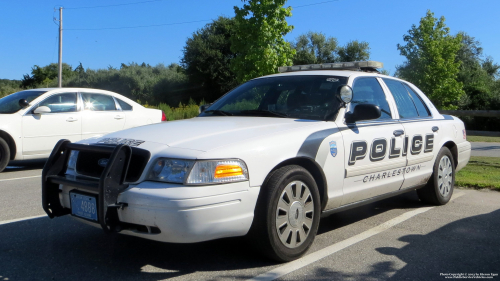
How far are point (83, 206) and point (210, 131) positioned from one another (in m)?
1.11

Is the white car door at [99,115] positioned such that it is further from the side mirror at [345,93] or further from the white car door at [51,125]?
the side mirror at [345,93]

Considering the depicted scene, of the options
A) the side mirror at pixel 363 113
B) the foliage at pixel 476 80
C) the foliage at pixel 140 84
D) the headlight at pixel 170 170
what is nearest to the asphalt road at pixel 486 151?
the side mirror at pixel 363 113

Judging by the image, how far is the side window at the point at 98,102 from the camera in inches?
390

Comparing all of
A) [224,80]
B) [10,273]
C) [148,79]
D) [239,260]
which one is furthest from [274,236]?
[148,79]

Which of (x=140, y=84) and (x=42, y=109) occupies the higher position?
(x=140, y=84)

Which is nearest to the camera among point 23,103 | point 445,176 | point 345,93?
point 345,93

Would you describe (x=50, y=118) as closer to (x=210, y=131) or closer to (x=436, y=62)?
(x=210, y=131)

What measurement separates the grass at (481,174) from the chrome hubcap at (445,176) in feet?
4.39

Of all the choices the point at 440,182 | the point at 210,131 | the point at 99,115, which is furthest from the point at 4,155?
the point at 440,182

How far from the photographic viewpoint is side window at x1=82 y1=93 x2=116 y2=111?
991 cm

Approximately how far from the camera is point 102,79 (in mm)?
49500

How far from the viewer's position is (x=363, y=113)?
4457 mm

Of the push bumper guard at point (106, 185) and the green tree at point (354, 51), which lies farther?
the green tree at point (354, 51)

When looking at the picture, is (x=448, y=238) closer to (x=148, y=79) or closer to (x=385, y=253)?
(x=385, y=253)
